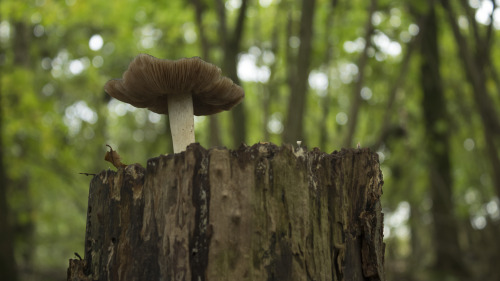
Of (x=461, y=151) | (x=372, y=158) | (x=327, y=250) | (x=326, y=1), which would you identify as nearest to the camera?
(x=327, y=250)

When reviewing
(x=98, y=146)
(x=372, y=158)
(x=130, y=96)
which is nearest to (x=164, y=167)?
(x=130, y=96)

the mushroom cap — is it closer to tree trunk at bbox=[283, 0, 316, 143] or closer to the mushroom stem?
the mushroom stem

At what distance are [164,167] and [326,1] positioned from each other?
7.84 meters

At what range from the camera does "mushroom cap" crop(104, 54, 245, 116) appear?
87.9 inches

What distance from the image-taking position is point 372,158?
226cm

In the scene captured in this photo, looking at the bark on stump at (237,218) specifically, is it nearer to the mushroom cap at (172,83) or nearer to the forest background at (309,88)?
the mushroom cap at (172,83)

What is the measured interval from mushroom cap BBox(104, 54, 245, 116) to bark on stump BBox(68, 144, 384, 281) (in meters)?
0.44

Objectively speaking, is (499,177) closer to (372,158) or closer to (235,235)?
(372,158)

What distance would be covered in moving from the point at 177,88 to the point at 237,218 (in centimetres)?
83

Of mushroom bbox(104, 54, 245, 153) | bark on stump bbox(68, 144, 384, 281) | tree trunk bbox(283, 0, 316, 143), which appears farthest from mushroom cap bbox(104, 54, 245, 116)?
tree trunk bbox(283, 0, 316, 143)

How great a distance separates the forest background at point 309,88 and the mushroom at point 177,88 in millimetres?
3531

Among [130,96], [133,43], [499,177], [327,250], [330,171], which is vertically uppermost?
[133,43]

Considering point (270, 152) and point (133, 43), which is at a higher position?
point (133, 43)

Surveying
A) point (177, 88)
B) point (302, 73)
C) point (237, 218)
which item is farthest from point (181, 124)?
point (302, 73)
